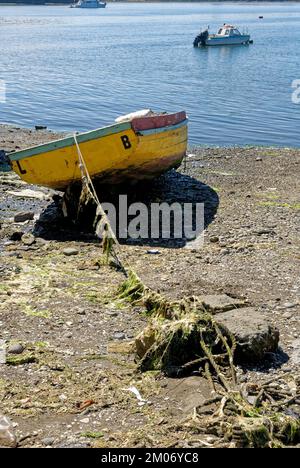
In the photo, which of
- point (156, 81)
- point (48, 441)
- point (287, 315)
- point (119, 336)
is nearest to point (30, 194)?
point (119, 336)

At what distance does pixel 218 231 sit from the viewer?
36.9 ft

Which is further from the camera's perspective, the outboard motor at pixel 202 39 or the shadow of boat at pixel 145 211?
the outboard motor at pixel 202 39

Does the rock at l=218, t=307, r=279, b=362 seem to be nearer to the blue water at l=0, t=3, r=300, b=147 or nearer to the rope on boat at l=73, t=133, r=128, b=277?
the rope on boat at l=73, t=133, r=128, b=277

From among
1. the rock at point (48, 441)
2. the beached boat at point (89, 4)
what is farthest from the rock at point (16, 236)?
the beached boat at point (89, 4)

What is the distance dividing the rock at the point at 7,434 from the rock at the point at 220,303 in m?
2.68

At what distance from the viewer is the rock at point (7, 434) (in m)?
5.31

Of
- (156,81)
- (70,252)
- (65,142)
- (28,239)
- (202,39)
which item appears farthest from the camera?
(202,39)

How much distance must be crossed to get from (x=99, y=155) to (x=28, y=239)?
213cm

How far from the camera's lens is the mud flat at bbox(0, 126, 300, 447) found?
18.8 feet

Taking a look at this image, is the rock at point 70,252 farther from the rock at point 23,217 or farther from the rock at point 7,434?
the rock at point 7,434

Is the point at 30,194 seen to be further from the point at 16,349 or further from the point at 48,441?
the point at 48,441

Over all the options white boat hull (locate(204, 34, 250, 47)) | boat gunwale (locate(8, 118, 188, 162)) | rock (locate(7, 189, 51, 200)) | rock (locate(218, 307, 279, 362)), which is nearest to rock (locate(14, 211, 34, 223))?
boat gunwale (locate(8, 118, 188, 162))

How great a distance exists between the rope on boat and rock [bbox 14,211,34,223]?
117 cm

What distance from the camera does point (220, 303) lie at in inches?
296
